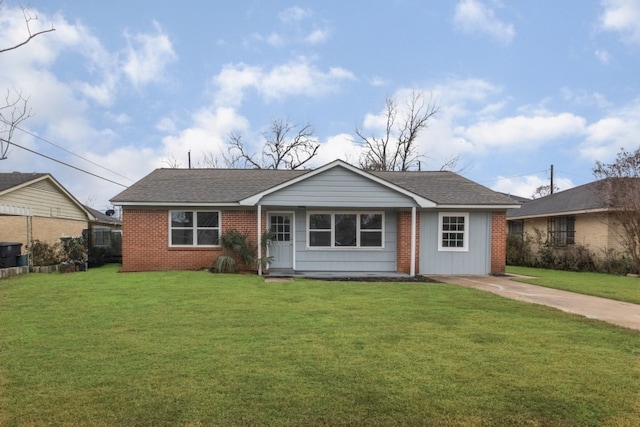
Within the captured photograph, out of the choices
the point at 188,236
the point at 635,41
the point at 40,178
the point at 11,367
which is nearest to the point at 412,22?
the point at 635,41

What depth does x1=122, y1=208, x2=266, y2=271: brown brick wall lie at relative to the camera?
14.1 metres

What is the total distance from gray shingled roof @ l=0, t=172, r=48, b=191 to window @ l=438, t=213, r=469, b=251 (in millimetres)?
18962

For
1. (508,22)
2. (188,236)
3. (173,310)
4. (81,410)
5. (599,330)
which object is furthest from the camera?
(188,236)

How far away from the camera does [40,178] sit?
2000 centimetres

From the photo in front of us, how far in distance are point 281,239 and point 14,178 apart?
14.7 meters

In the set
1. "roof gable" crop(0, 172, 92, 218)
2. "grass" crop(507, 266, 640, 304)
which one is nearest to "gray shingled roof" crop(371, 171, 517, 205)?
"grass" crop(507, 266, 640, 304)

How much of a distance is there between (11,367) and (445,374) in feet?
15.7

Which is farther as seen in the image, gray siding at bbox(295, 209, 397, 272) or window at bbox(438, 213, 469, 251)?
gray siding at bbox(295, 209, 397, 272)

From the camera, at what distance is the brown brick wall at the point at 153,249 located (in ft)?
46.1

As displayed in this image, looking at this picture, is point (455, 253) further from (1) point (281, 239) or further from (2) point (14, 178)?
(2) point (14, 178)

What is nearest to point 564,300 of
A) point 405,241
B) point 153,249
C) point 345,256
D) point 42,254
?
point 405,241

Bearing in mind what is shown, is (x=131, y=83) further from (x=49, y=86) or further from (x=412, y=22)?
(x=412, y=22)

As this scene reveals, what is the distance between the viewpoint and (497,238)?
14352 millimetres

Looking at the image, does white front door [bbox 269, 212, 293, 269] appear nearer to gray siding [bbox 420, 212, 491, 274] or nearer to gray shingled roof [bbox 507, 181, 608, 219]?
gray siding [bbox 420, 212, 491, 274]
